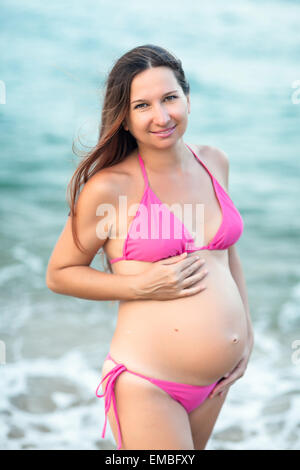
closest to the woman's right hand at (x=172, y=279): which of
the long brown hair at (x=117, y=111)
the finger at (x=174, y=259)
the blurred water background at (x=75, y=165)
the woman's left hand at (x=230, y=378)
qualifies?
the finger at (x=174, y=259)

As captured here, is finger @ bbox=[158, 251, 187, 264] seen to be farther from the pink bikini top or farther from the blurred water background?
the blurred water background

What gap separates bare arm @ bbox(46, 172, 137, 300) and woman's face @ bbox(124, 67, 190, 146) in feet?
0.69

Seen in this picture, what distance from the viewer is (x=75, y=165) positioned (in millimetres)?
3191

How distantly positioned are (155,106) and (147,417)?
1.06 m

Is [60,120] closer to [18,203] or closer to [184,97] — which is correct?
[18,203]

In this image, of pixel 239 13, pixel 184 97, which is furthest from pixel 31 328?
pixel 239 13

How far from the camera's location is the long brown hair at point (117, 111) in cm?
211

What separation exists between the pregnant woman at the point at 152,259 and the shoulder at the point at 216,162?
0.57 feet

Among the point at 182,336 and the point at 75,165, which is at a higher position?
the point at 75,165

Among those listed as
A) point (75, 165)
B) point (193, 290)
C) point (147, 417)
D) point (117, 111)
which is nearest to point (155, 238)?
point (193, 290)

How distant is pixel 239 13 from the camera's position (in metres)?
10.8

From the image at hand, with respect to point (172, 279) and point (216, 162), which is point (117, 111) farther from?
point (172, 279)

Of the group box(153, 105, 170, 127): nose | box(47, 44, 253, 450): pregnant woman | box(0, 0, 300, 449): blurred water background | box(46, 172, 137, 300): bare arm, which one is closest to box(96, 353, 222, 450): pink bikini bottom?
box(47, 44, 253, 450): pregnant woman

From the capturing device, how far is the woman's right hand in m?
2.07
